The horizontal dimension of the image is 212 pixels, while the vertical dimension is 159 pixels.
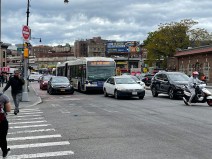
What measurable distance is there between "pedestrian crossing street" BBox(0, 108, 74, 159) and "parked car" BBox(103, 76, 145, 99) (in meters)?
10.5

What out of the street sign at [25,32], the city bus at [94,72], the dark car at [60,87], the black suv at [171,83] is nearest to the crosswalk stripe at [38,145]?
the street sign at [25,32]

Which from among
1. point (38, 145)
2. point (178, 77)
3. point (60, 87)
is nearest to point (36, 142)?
point (38, 145)

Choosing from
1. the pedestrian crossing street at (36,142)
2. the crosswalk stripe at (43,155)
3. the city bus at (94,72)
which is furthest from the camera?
the city bus at (94,72)

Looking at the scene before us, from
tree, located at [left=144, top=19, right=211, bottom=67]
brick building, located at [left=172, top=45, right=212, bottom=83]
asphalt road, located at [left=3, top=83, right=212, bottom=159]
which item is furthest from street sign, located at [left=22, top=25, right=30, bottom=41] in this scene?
tree, located at [left=144, top=19, right=211, bottom=67]

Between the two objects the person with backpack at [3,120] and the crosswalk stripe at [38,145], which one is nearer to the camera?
the person with backpack at [3,120]

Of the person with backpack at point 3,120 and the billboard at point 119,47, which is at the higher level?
the billboard at point 119,47

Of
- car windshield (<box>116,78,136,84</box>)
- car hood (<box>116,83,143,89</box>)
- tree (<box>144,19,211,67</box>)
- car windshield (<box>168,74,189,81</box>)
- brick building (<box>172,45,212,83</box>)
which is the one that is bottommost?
car hood (<box>116,83,143,89</box>)

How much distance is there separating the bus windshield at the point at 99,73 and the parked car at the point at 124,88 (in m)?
4.52

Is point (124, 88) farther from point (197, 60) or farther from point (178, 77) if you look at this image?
point (197, 60)

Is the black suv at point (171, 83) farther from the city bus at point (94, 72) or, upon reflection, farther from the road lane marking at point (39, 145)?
the road lane marking at point (39, 145)

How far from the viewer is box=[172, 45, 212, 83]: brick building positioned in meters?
58.7

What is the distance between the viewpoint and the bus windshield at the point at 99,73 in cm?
2972

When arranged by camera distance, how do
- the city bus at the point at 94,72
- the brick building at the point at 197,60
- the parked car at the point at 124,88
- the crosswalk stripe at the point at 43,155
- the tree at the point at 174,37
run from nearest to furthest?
the crosswalk stripe at the point at 43,155 < the parked car at the point at 124,88 < the city bus at the point at 94,72 < the brick building at the point at 197,60 < the tree at the point at 174,37

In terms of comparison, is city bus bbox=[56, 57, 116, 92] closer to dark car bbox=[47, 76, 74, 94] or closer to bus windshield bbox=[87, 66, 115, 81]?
bus windshield bbox=[87, 66, 115, 81]
